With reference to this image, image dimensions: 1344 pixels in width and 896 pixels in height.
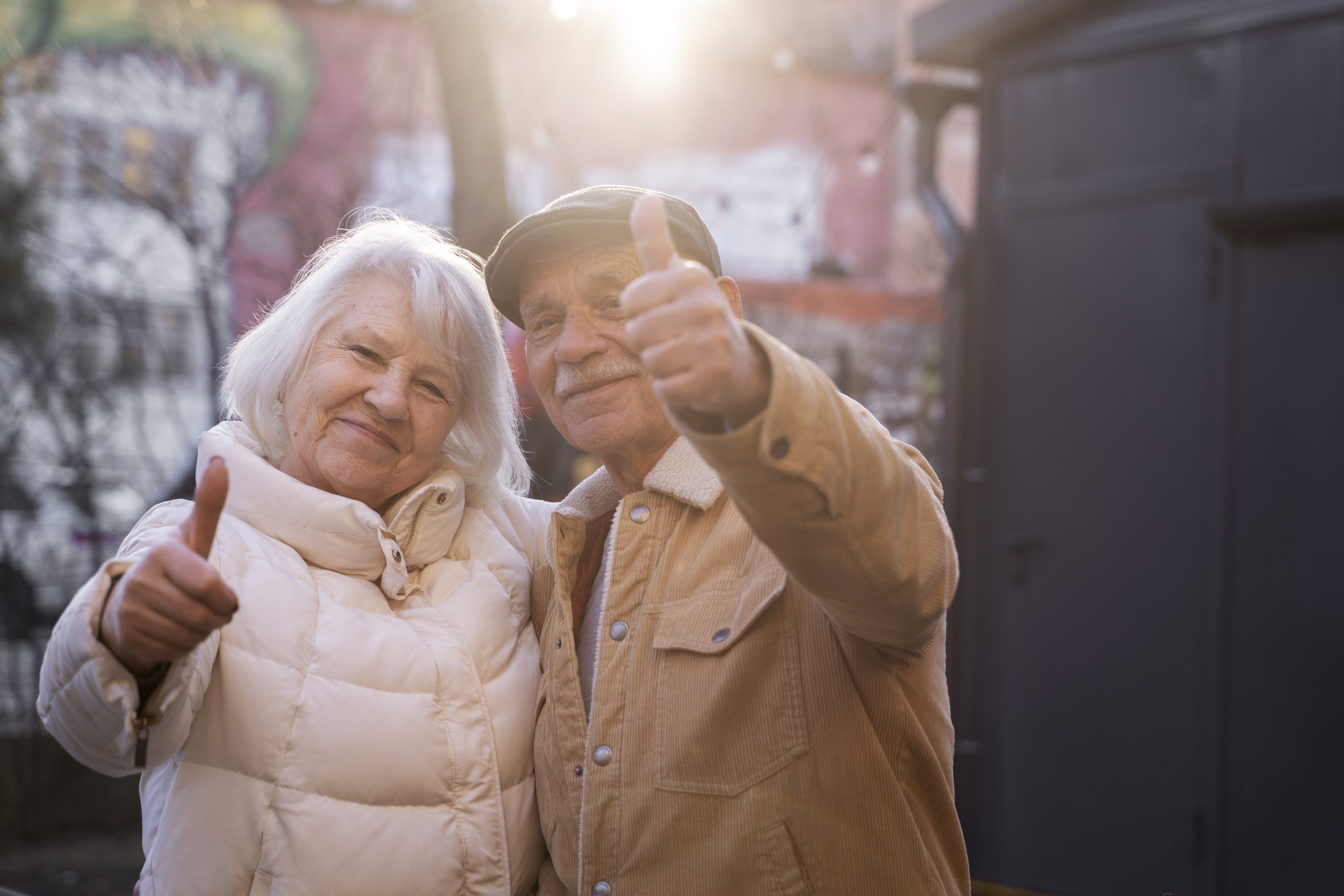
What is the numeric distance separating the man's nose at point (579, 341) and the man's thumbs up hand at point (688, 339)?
2.55 feet

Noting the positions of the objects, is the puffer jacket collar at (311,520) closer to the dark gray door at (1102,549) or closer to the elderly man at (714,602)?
the elderly man at (714,602)

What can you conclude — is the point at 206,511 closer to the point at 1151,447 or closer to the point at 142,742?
the point at 142,742

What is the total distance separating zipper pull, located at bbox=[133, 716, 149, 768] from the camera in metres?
1.67

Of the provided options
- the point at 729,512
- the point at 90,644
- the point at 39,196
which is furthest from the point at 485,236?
the point at 90,644

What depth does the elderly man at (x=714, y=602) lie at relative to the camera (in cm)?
147

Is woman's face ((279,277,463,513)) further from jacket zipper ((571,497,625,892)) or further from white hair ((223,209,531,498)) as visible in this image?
jacket zipper ((571,497,625,892))

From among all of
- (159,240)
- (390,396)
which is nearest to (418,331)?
(390,396)

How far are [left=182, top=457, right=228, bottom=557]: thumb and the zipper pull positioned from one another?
0.91 feet

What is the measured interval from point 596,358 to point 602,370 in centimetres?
3

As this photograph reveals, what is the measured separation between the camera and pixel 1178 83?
4.53 m

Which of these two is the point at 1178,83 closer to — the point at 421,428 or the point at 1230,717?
the point at 1230,717

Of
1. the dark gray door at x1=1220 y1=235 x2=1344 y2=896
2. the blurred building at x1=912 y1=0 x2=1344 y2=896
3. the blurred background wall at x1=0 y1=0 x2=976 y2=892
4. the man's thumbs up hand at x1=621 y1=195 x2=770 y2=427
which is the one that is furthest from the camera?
the blurred background wall at x1=0 y1=0 x2=976 y2=892

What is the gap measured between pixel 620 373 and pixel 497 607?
1.67ft

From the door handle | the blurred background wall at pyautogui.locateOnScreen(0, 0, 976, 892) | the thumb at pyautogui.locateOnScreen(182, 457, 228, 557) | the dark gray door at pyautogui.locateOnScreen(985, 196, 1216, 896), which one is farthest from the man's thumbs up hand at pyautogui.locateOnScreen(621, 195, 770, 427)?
the door handle
